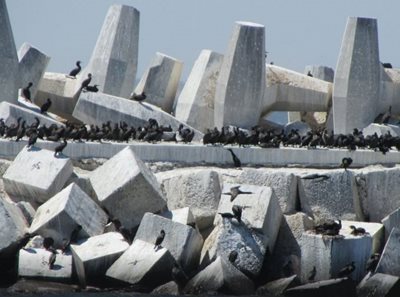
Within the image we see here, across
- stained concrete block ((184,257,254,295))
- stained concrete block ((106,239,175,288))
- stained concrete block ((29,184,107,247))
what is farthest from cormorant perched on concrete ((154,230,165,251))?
stained concrete block ((29,184,107,247))

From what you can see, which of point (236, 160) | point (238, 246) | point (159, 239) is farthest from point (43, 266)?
point (236, 160)

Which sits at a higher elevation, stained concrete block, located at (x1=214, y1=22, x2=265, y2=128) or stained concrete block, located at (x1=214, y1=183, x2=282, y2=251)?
stained concrete block, located at (x1=214, y1=22, x2=265, y2=128)

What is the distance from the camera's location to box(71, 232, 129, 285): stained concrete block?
34.6m

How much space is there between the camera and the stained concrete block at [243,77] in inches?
1882

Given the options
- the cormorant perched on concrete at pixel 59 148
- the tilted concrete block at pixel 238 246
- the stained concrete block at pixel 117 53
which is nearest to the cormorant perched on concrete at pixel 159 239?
the tilted concrete block at pixel 238 246

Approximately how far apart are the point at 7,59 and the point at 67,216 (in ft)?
31.0

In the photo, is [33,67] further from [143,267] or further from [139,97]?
[143,267]

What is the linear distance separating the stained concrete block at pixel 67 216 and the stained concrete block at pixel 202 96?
13.7 meters

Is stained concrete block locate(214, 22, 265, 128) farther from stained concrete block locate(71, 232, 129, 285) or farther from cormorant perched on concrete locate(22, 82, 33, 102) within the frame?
stained concrete block locate(71, 232, 129, 285)

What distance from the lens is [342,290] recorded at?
35.0 m

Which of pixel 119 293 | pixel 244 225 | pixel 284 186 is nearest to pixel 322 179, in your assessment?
pixel 284 186

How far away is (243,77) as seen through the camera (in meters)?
47.8

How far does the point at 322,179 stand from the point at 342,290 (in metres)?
4.26

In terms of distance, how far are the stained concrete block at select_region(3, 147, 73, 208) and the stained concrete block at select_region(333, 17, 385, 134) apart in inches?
539
